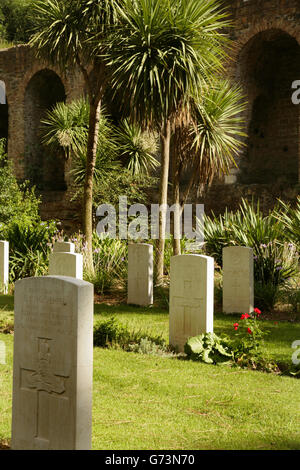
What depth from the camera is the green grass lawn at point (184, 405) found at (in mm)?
3545

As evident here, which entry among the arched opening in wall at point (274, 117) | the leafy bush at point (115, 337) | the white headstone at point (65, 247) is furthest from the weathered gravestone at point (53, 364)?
the arched opening in wall at point (274, 117)

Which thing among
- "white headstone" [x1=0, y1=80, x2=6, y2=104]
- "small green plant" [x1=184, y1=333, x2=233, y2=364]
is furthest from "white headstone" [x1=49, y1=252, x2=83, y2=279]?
"white headstone" [x1=0, y1=80, x2=6, y2=104]

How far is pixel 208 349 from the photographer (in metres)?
5.59

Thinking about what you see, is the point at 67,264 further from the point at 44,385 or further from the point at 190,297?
the point at 44,385

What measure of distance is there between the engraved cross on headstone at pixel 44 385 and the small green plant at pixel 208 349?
2489 mm

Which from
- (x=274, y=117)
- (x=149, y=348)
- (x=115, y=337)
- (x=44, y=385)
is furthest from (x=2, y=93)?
(x=44, y=385)

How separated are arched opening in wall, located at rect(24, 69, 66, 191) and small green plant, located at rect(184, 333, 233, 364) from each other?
48.5 ft

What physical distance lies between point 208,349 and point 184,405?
4.64ft

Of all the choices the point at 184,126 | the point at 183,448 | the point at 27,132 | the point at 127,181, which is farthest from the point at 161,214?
the point at 27,132

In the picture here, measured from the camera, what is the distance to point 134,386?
4656 mm

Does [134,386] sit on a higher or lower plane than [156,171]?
lower

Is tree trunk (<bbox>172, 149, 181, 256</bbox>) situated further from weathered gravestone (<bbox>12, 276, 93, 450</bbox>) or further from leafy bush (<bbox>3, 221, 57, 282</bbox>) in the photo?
weathered gravestone (<bbox>12, 276, 93, 450</bbox>)

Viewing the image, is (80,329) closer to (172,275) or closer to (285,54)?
(172,275)
